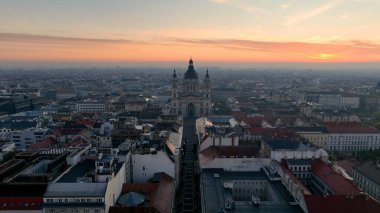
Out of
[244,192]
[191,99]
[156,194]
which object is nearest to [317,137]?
[244,192]

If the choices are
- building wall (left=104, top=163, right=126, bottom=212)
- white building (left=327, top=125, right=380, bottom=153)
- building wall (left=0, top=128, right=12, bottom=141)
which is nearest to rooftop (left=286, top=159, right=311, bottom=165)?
building wall (left=104, top=163, right=126, bottom=212)

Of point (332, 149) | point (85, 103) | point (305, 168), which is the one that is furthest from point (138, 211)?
point (85, 103)

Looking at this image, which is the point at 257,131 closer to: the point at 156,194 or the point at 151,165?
the point at 151,165

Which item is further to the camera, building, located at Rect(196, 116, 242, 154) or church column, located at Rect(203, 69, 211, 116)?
church column, located at Rect(203, 69, 211, 116)

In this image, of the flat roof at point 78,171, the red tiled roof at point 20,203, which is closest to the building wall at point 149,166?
the flat roof at point 78,171

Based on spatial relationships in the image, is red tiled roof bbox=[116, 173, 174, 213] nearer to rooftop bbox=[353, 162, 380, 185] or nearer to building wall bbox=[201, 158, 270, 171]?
building wall bbox=[201, 158, 270, 171]

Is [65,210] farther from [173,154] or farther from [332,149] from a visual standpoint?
[332,149]
